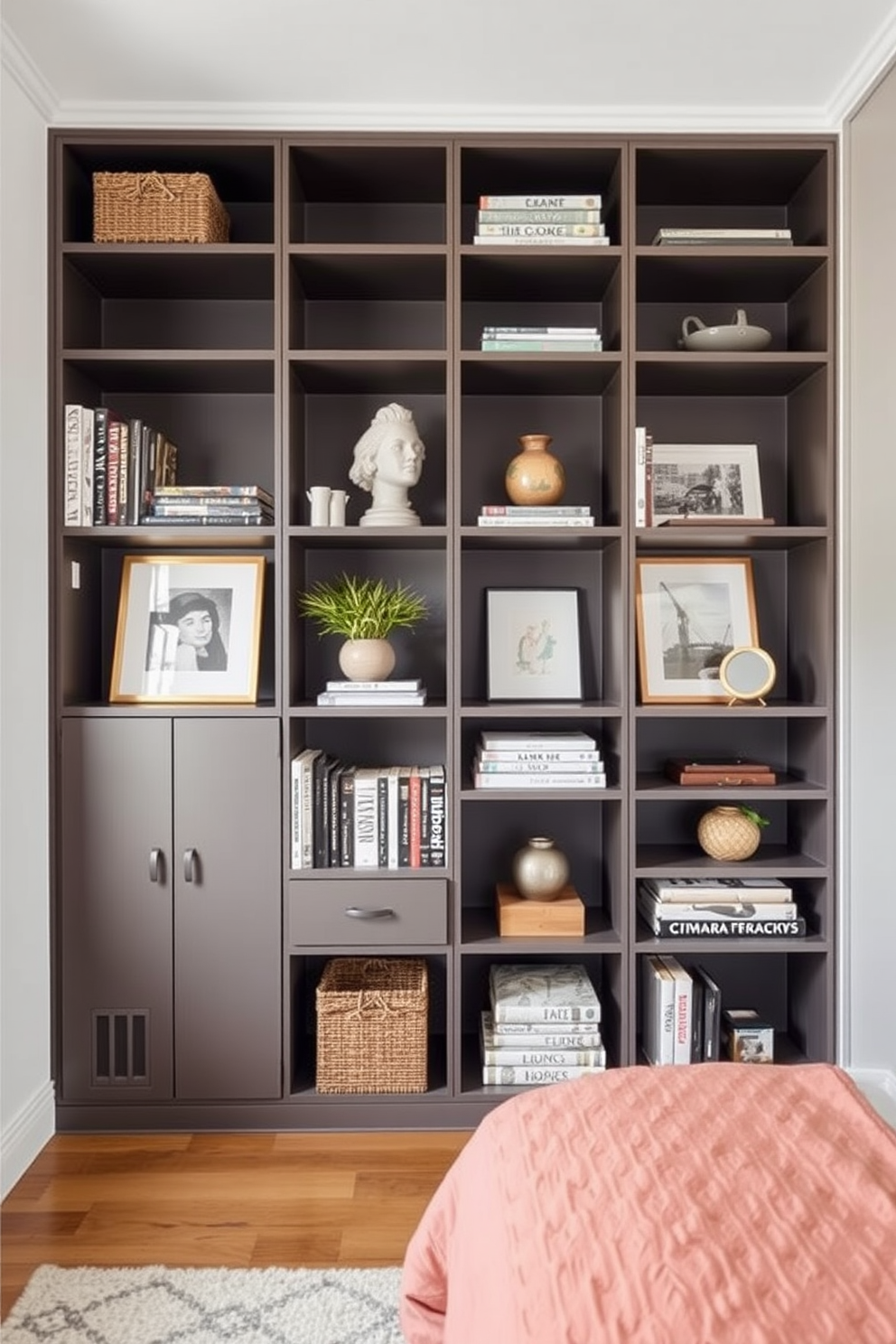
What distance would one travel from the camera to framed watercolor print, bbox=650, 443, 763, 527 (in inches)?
112

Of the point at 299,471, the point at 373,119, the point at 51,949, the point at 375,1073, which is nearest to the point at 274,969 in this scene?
the point at 375,1073

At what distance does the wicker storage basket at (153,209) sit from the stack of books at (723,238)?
4.02ft

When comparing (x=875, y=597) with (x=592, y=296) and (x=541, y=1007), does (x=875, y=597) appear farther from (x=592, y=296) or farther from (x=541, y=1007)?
(x=541, y=1007)

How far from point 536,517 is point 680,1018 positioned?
4.57 ft

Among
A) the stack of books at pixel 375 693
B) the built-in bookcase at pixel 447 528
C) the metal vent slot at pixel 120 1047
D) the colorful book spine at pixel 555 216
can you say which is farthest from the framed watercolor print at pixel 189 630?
the colorful book spine at pixel 555 216

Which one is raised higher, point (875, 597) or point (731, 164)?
point (731, 164)

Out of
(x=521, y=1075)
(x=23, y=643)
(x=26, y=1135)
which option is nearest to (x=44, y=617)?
(x=23, y=643)

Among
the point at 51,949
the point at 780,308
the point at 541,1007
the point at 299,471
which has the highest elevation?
the point at 780,308

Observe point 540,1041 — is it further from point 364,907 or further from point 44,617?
point 44,617

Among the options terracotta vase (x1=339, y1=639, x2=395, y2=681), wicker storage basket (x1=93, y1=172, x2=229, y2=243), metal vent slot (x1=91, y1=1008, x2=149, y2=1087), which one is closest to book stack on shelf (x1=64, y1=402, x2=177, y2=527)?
wicker storage basket (x1=93, y1=172, x2=229, y2=243)

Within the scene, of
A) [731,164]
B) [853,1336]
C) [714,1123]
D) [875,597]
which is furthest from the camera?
[731,164]

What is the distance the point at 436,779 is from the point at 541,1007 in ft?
2.26

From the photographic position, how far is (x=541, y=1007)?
2.63 m

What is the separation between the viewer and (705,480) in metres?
2.84
